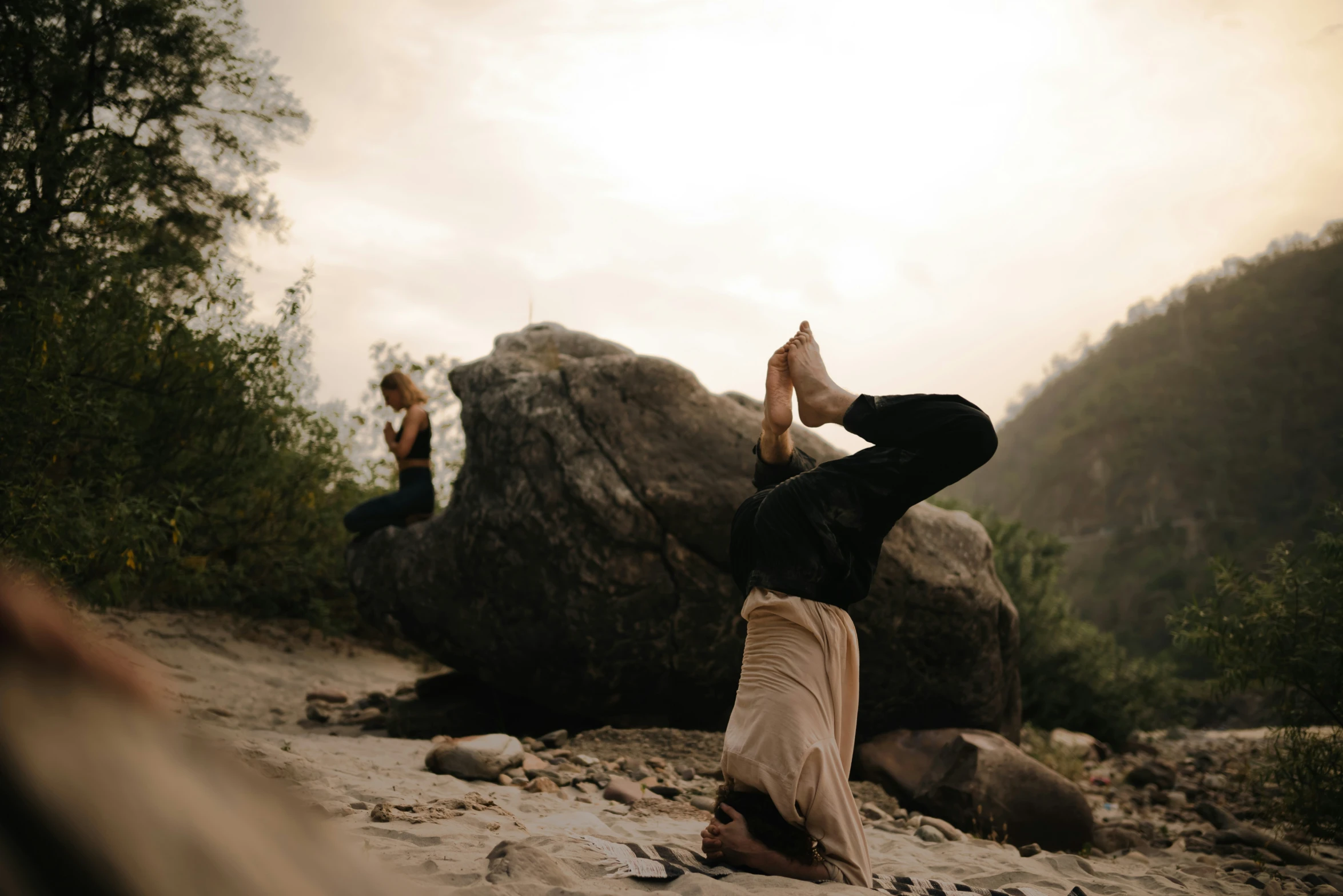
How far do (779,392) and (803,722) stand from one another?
1214 mm

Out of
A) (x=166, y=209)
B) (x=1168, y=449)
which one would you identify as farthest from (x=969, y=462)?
(x=1168, y=449)

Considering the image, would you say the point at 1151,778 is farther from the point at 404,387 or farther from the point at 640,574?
the point at 404,387

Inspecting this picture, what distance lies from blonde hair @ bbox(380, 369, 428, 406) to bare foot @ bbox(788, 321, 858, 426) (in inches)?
203

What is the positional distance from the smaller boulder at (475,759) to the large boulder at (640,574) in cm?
144

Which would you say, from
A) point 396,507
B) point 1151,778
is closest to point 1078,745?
point 1151,778

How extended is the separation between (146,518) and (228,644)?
2.92m

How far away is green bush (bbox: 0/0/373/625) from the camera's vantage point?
5418 millimetres

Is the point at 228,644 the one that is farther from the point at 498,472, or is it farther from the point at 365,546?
the point at 498,472

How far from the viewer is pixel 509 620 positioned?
6480 millimetres

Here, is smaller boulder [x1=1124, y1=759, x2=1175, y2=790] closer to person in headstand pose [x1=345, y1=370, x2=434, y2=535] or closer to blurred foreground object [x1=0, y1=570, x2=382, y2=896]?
person in headstand pose [x1=345, y1=370, x2=434, y2=535]

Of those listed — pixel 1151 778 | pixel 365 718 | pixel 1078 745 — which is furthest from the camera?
pixel 1078 745

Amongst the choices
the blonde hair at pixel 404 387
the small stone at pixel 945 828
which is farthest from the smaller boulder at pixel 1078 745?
the blonde hair at pixel 404 387

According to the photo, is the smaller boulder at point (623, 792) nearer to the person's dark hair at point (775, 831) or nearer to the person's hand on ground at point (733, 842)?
the person's hand on ground at point (733, 842)

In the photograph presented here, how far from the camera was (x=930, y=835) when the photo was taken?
4.57 meters
